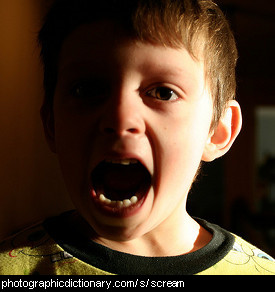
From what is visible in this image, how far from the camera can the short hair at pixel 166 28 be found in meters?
0.56

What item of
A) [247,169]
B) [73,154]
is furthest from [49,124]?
[247,169]

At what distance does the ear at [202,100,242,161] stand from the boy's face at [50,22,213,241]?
0.32ft

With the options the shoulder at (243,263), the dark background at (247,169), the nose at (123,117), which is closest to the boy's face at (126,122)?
the nose at (123,117)

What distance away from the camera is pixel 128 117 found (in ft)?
1.70

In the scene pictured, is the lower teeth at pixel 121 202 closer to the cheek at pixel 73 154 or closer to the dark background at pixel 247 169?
the cheek at pixel 73 154

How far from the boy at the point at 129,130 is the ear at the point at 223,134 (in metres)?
0.03

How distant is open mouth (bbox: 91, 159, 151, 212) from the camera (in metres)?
0.56

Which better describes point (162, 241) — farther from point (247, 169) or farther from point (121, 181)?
point (247, 169)

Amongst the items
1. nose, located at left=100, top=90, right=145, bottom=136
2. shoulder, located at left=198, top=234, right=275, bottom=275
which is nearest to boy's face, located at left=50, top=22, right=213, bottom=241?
nose, located at left=100, top=90, right=145, bottom=136

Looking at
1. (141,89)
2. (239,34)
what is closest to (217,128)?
(141,89)

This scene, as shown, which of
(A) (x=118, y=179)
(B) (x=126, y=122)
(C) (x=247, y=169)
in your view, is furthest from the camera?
(C) (x=247, y=169)

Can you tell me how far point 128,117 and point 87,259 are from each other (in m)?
0.25

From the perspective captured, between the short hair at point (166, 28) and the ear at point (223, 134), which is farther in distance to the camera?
the ear at point (223, 134)

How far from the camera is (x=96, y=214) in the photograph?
542 mm
